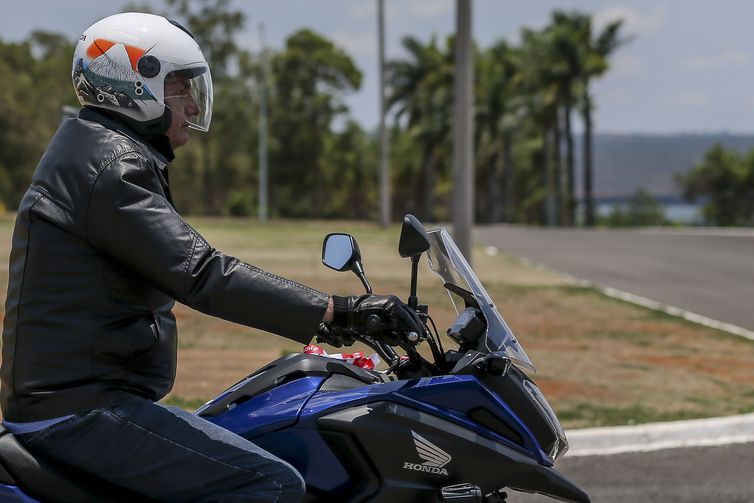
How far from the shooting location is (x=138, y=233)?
2576 mm

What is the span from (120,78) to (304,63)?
75.6m

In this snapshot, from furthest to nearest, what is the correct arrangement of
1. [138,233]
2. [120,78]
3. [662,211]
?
[662,211] < [120,78] < [138,233]

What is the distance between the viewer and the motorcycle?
280cm

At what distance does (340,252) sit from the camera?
9.89 feet

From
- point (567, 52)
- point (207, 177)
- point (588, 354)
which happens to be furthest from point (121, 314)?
point (207, 177)

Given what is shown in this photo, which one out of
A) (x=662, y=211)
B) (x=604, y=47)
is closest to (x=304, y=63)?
(x=604, y=47)

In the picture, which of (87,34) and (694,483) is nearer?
(87,34)

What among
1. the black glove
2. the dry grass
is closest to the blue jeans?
the black glove

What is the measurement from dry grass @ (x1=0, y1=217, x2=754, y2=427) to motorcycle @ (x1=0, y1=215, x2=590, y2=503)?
4515 millimetres

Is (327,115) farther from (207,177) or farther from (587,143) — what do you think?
(587,143)

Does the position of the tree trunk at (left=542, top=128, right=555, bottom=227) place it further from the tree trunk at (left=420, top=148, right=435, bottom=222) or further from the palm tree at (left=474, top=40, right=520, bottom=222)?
the tree trunk at (left=420, top=148, right=435, bottom=222)

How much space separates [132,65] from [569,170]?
73683 millimetres

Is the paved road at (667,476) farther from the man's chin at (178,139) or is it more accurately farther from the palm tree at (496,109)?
the palm tree at (496,109)

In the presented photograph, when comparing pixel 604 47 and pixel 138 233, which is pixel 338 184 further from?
pixel 138 233
